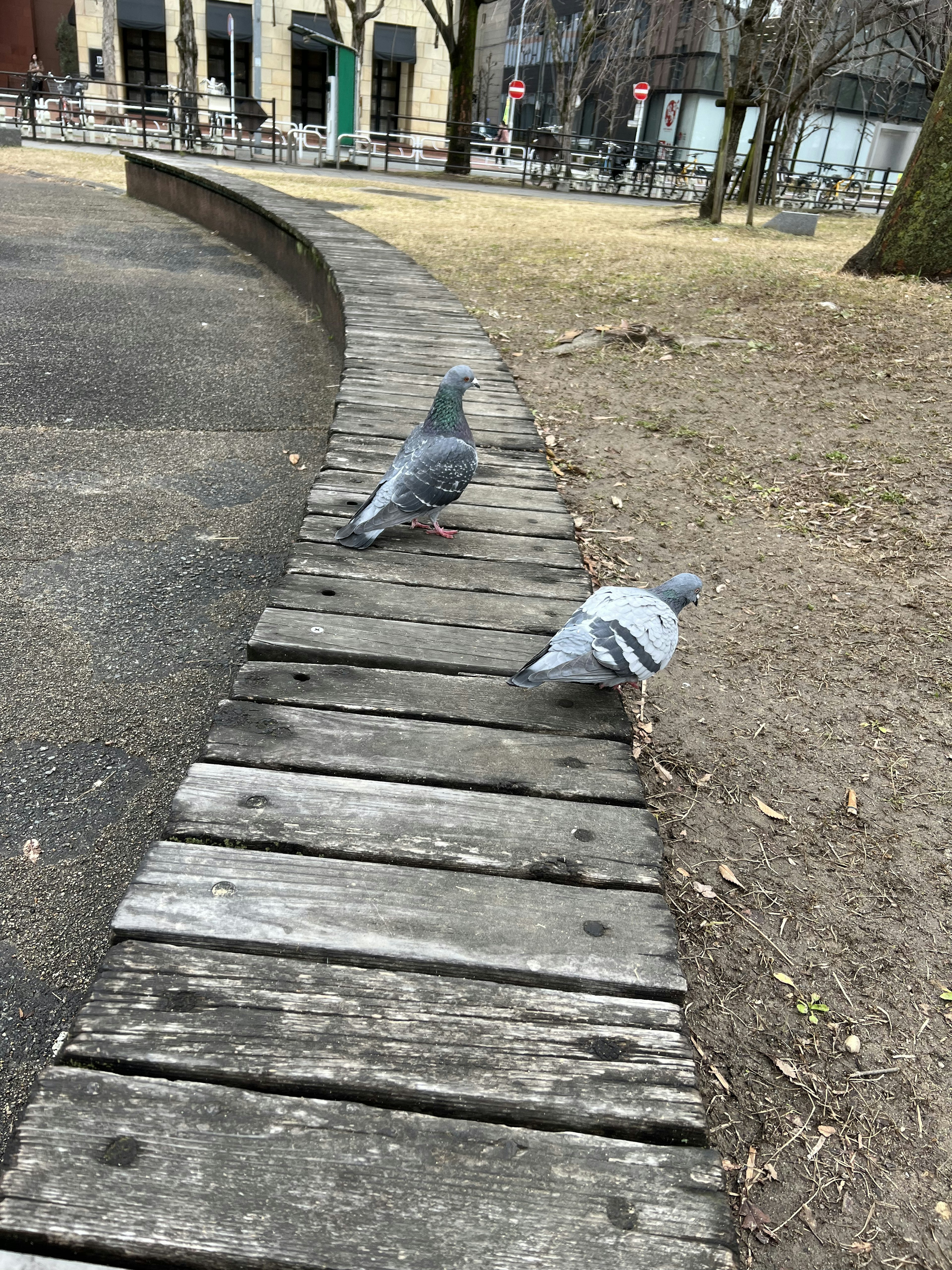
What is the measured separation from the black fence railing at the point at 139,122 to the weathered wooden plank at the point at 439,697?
24.7 m

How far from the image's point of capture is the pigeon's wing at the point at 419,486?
319cm

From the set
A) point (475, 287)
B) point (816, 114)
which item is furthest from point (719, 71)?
point (475, 287)

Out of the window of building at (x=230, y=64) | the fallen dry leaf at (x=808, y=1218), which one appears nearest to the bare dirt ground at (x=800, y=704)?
the fallen dry leaf at (x=808, y=1218)

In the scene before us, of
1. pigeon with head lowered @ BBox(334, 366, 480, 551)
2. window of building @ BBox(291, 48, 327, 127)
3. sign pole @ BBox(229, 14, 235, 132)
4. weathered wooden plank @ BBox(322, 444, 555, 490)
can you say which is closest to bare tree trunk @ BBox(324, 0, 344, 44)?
sign pole @ BBox(229, 14, 235, 132)

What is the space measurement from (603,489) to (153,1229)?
4617 millimetres

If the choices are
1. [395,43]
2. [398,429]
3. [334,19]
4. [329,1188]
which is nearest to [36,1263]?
[329,1188]

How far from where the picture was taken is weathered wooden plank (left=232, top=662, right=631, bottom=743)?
2393 mm

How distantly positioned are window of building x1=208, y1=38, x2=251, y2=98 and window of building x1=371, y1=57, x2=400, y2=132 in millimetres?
5106

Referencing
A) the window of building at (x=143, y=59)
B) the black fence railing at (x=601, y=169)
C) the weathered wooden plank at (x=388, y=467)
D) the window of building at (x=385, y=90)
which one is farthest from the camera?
the window of building at (x=385, y=90)

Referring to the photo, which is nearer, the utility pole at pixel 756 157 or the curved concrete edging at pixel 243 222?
the curved concrete edging at pixel 243 222

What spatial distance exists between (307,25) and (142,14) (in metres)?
6.21

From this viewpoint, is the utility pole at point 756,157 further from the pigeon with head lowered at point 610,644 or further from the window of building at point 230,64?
the window of building at point 230,64

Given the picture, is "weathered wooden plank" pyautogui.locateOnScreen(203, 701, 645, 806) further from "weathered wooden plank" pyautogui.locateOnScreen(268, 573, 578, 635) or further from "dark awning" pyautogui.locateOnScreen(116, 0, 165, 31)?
"dark awning" pyautogui.locateOnScreen(116, 0, 165, 31)

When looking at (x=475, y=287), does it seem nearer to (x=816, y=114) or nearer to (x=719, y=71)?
(x=719, y=71)
